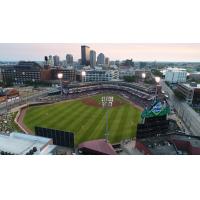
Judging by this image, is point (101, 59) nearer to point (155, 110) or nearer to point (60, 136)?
point (155, 110)

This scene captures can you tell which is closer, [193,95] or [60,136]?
[60,136]

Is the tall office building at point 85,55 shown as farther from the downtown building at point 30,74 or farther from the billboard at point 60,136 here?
the billboard at point 60,136

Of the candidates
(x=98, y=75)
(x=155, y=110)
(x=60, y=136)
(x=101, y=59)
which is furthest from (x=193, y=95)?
(x=101, y=59)

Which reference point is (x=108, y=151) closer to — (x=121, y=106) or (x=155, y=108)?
(x=155, y=108)

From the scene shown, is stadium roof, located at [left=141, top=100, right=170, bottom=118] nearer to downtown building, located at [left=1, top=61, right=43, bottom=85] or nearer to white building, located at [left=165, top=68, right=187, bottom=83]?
downtown building, located at [left=1, top=61, right=43, bottom=85]

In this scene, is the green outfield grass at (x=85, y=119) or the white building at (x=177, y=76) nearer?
the green outfield grass at (x=85, y=119)

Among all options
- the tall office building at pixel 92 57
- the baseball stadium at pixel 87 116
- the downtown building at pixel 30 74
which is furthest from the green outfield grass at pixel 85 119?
the tall office building at pixel 92 57
